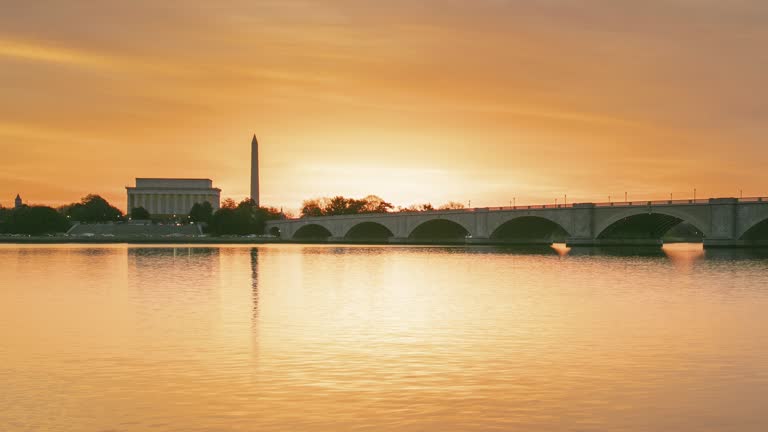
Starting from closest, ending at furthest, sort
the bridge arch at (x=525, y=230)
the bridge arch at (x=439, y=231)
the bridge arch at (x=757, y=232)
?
the bridge arch at (x=757, y=232)
the bridge arch at (x=525, y=230)
the bridge arch at (x=439, y=231)

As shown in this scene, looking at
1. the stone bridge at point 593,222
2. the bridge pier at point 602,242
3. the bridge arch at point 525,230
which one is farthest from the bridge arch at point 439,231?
the bridge pier at point 602,242

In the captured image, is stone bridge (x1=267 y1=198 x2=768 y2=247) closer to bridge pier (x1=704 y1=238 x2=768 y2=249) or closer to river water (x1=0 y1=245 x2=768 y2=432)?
bridge pier (x1=704 y1=238 x2=768 y2=249)

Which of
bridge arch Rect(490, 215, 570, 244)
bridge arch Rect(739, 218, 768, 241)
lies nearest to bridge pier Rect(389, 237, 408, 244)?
bridge arch Rect(490, 215, 570, 244)

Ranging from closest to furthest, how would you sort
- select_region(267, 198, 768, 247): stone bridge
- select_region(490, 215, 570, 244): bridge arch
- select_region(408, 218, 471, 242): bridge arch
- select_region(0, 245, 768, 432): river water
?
1. select_region(0, 245, 768, 432): river water
2. select_region(267, 198, 768, 247): stone bridge
3. select_region(490, 215, 570, 244): bridge arch
4. select_region(408, 218, 471, 242): bridge arch

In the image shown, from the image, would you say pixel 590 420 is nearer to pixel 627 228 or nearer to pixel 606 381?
pixel 606 381

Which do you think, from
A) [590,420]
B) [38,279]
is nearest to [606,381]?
[590,420]

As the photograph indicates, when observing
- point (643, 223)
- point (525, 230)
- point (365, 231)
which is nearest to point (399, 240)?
point (365, 231)

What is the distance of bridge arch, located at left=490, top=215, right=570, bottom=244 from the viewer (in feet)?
438

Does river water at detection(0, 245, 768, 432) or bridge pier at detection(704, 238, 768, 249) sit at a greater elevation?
bridge pier at detection(704, 238, 768, 249)

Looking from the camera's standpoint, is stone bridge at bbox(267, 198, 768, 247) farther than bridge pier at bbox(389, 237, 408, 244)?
No

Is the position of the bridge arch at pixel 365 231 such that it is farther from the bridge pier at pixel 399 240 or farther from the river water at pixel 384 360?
the river water at pixel 384 360

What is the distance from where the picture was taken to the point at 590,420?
50.8ft

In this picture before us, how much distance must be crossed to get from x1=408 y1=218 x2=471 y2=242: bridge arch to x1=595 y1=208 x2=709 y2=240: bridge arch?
3186 centimetres

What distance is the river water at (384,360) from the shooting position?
1583cm
